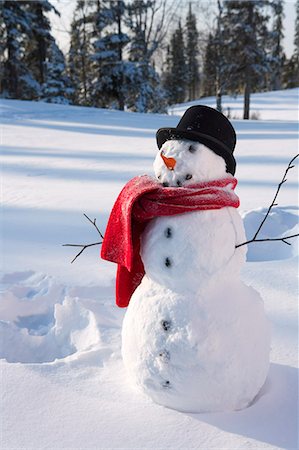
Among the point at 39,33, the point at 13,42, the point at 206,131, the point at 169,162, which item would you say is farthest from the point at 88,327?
the point at 39,33

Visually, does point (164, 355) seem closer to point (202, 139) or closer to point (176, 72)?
point (202, 139)

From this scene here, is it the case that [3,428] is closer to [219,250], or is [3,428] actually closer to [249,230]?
[219,250]

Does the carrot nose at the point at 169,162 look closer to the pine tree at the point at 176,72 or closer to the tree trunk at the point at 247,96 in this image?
the tree trunk at the point at 247,96

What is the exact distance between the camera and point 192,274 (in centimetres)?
156

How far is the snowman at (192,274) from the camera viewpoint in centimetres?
155

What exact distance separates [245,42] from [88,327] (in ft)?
55.8

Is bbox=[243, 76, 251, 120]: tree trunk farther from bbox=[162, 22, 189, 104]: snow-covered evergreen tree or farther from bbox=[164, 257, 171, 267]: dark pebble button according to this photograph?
bbox=[162, 22, 189, 104]: snow-covered evergreen tree

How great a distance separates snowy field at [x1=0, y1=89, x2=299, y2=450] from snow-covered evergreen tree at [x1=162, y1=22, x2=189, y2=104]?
31.8m

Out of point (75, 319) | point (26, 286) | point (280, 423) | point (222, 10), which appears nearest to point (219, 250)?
point (280, 423)

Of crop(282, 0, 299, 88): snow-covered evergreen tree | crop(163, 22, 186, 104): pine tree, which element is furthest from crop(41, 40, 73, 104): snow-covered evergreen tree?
crop(282, 0, 299, 88): snow-covered evergreen tree

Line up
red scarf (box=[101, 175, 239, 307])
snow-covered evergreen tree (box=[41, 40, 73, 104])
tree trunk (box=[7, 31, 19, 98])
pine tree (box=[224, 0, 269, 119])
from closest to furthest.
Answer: red scarf (box=[101, 175, 239, 307])
pine tree (box=[224, 0, 269, 119])
tree trunk (box=[7, 31, 19, 98])
snow-covered evergreen tree (box=[41, 40, 73, 104])

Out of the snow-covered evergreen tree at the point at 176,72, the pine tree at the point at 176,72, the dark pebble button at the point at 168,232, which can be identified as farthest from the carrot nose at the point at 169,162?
the snow-covered evergreen tree at the point at 176,72

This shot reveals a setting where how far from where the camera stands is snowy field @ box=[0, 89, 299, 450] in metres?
1.60

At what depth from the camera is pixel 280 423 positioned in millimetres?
1657
